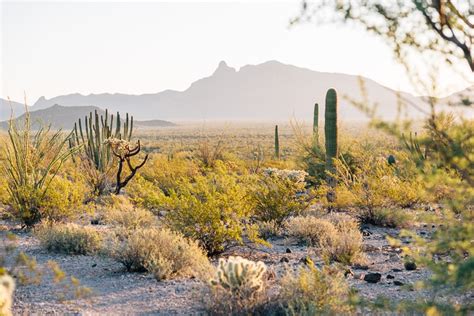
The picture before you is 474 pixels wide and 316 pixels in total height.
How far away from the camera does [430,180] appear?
12.7 feet

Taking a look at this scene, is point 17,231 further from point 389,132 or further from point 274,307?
point 389,132

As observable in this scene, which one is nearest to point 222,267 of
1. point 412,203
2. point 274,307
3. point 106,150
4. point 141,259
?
point 274,307

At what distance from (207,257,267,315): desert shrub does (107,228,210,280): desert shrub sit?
155 centimetres

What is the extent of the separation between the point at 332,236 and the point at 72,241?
3.96 meters

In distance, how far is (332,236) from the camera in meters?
9.35

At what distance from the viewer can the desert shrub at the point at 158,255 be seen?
25.1 ft

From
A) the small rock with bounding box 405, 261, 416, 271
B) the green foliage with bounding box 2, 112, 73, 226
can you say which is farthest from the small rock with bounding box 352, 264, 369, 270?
the green foliage with bounding box 2, 112, 73, 226

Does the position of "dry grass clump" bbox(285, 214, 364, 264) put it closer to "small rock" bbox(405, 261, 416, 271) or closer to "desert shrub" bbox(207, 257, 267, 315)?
"small rock" bbox(405, 261, 416, 271)

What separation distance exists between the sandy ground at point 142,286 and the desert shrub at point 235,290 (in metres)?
0.29

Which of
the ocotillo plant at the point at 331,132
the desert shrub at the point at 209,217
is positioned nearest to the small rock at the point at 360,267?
the desert shrub at the point at 209,217

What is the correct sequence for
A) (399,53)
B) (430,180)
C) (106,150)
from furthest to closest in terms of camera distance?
(106,150) → (399,53) → (430,180)

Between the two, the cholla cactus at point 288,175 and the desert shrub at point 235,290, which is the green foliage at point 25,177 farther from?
the desert shrub at point 235,290

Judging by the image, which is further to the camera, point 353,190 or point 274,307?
point 353,190

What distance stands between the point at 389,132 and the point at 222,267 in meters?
2.77
